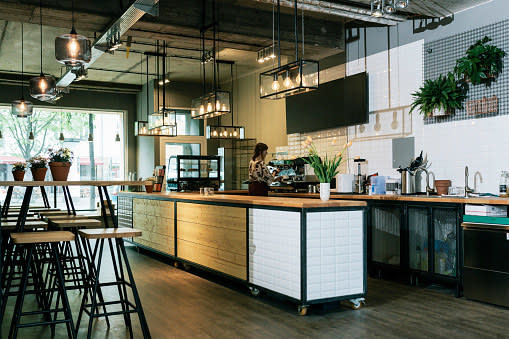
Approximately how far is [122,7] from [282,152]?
4.34m

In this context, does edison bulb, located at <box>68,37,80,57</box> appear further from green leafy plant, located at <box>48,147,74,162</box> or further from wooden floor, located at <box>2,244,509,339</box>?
wooden floor, located at <box>2,244,509,339</box>

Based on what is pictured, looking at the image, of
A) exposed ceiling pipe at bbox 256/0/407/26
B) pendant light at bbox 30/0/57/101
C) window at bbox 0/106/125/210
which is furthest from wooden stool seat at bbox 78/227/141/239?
window at bbox 0/106/125/210

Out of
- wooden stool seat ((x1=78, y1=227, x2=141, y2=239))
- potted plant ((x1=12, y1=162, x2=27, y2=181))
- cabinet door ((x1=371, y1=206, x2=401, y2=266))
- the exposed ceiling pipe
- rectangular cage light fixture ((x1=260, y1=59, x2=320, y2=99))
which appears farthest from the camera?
the exposed ceiling pipe

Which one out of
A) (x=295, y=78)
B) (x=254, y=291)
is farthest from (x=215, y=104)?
(x=254, y=291)

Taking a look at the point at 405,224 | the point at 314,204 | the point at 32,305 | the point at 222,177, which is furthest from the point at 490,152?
the point at 222,177

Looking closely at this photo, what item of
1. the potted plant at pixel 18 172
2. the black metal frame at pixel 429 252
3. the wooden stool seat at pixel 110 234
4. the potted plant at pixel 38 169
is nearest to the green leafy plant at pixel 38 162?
the potted plant at pixel 38 169

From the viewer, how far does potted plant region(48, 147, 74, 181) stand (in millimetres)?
3916

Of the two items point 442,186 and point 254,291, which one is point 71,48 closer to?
point 254,291

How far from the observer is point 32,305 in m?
4.70

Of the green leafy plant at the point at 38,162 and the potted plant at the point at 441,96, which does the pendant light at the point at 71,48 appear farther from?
the potted plant at the point at 441,96

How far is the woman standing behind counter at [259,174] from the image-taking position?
670 centimetres

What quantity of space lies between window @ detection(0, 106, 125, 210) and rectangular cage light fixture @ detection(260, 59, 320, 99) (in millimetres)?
8571

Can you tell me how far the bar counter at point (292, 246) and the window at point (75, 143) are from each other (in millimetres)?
7956

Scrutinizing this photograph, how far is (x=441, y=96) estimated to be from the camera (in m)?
6.05
